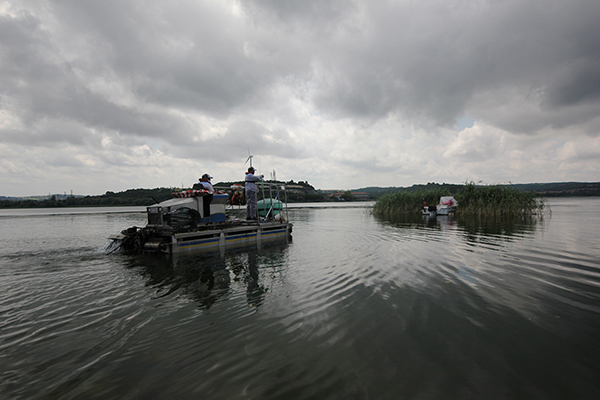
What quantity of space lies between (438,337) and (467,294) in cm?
245

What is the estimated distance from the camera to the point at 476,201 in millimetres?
28734

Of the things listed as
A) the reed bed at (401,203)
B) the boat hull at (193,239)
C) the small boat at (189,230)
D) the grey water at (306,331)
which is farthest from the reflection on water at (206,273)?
the reed bed at (401,203)

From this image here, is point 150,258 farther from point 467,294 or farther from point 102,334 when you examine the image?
point 467,294

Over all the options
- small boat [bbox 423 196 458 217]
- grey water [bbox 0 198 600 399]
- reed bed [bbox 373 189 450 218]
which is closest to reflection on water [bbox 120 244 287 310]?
grey water [bbox 0 198 600 399]

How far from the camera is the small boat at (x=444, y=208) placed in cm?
3053

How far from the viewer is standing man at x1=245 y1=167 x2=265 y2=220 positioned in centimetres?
1248

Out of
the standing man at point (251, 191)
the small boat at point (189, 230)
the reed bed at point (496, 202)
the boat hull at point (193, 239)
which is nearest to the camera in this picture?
the boat hull at point (193, 239)

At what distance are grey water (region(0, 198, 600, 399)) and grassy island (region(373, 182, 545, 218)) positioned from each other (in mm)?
20477

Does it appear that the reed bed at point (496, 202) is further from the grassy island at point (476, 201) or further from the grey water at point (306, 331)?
the grey water at point (306, 331)

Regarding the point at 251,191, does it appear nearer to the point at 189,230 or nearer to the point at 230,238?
the point at 230,238

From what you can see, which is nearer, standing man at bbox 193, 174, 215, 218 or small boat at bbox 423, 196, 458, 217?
standing man at bbox 193, 174, 215, 218

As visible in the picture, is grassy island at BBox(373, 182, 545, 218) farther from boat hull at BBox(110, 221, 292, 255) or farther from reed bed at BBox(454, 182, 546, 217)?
boat hull at BBox(110, 221, 292, 255)

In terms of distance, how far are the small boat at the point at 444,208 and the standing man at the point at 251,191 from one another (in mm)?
24851

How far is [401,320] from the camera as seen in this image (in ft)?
15.8
